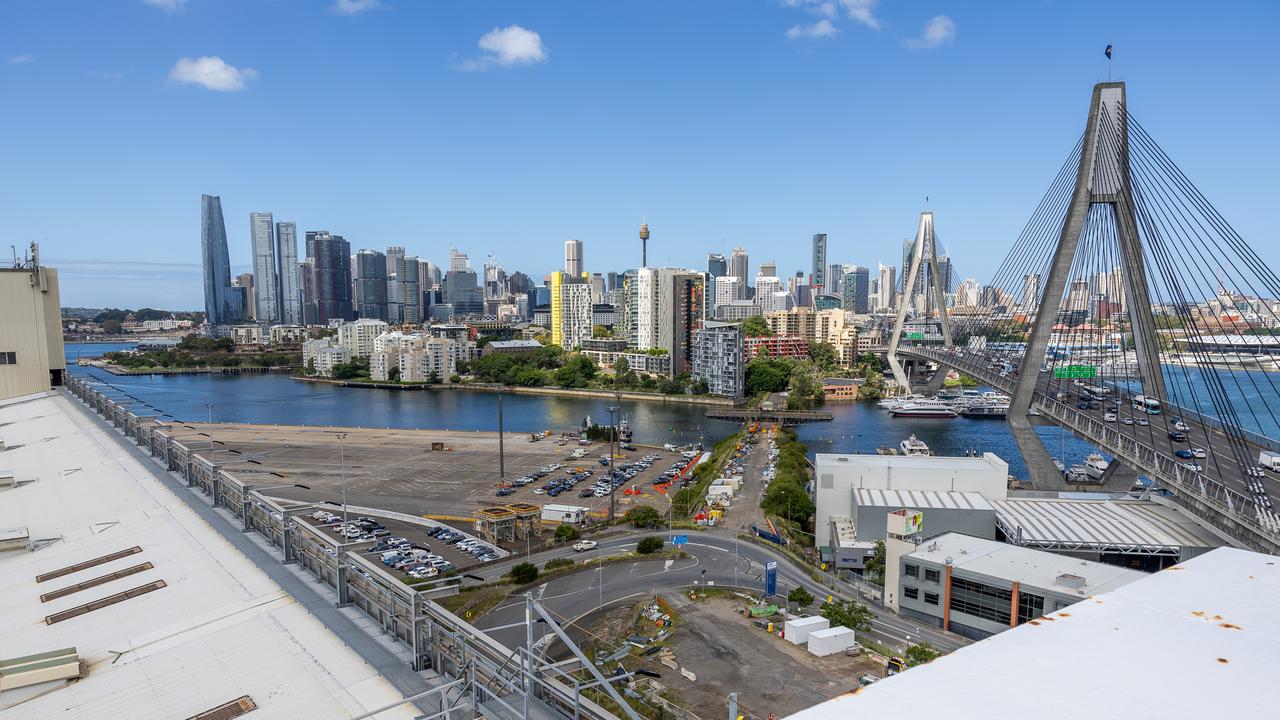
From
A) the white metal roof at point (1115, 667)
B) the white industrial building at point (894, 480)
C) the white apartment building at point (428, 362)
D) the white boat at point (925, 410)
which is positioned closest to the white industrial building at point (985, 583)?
the white industrial building at point (894, 480)

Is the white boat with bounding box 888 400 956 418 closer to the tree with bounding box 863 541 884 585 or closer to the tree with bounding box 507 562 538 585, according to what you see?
the tree with bounding box 863 541 884 585

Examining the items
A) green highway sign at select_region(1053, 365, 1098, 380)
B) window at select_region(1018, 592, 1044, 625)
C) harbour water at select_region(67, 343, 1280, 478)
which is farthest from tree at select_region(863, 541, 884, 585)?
harbour water at select_region(67, 343, 1280, 478)

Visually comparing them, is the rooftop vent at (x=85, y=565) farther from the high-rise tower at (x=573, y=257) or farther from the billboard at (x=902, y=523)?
the high-rise tower at (x=573, y=257)

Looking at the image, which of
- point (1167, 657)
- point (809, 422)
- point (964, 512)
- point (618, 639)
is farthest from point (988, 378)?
point (1167, 657)

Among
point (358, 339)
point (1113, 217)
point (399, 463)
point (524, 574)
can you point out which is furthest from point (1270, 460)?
point (358, 339)

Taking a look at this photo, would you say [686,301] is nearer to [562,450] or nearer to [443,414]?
[443,414]

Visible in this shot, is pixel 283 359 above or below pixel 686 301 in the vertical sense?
below
